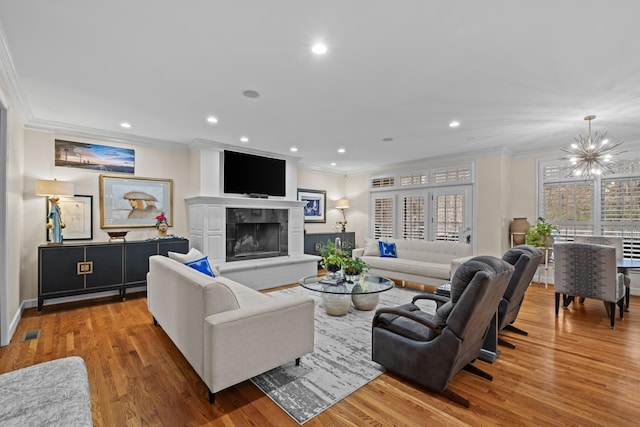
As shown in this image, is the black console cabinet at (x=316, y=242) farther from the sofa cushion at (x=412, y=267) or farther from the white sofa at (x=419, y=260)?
the sofa cushion at (x=412, y=267)

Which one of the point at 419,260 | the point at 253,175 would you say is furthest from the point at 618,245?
the point at 253,175

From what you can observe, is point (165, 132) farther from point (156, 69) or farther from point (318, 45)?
point (318, 45)

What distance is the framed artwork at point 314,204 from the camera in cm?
763

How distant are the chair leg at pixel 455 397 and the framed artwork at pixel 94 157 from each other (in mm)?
5293

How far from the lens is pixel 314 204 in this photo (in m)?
7.86

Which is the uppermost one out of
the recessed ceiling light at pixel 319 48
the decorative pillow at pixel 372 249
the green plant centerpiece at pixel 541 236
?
the recessed ceiling light at pixel 319 48

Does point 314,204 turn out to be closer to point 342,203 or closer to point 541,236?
point 342,203

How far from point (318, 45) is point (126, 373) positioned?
3056 mm

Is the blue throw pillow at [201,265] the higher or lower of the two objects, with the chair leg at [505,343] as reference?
higher

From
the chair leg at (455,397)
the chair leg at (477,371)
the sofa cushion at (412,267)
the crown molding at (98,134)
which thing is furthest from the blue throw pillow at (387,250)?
the crown molding at (98,134)

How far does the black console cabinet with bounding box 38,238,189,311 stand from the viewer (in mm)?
3955

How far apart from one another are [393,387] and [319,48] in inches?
105

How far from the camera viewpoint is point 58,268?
4.01 meters

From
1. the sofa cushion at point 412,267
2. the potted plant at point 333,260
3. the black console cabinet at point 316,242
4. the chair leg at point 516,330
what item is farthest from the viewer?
the black console cabinet at point 316,242
